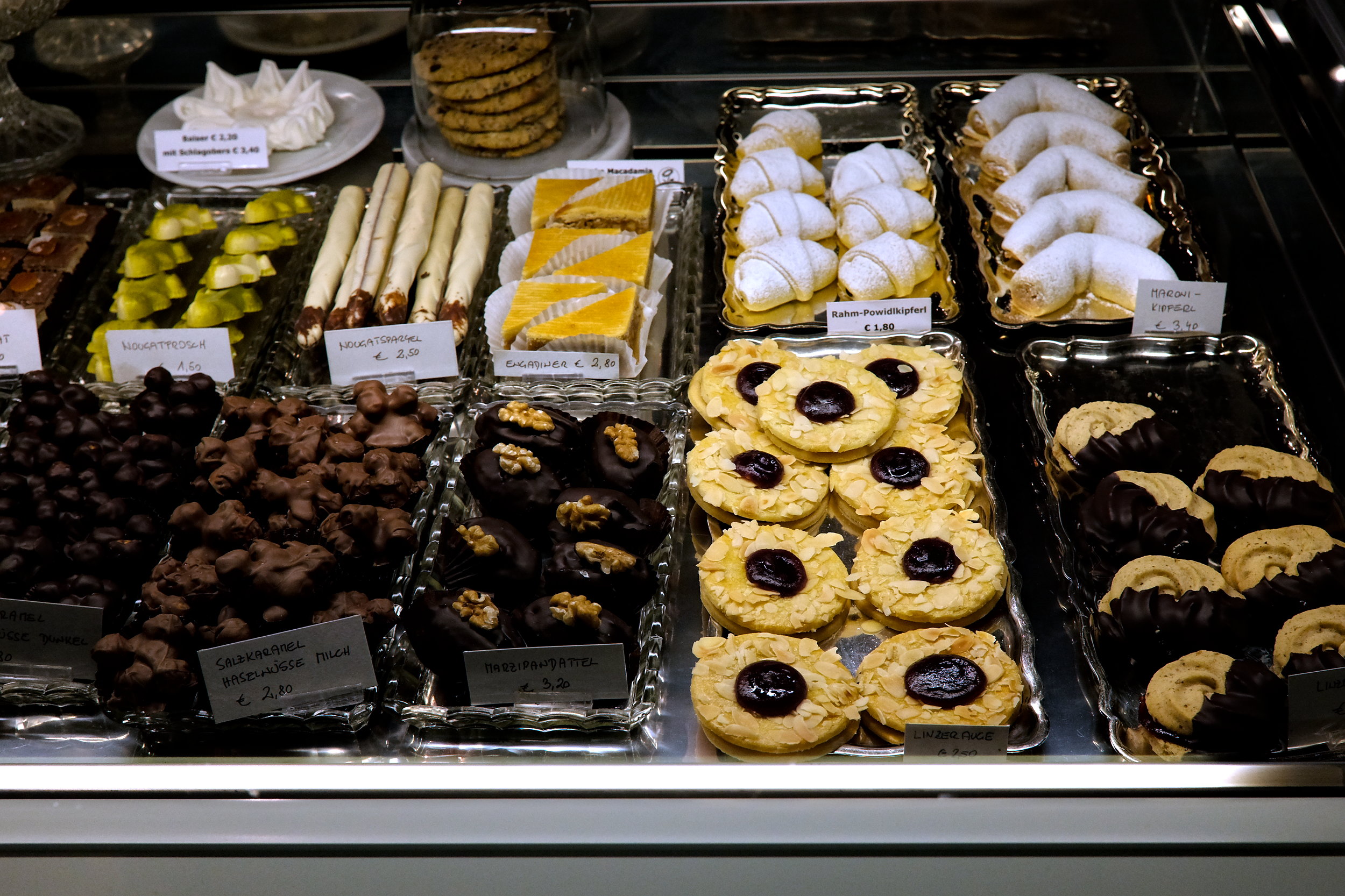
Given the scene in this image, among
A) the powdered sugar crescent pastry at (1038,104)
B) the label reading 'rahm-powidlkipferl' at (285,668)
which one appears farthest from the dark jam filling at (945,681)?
the powdered sugar crescent pastry at (1038,104)

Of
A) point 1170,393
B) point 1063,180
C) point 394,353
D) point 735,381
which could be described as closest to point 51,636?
point 394,353

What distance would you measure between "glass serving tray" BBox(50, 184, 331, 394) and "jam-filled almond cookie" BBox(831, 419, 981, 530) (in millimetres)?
1208

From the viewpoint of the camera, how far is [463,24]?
2.65 metres

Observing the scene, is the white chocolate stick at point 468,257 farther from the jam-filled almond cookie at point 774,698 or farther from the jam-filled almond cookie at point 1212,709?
the jam-filled almond cookie at point 1212,709

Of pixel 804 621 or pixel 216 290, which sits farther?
pixel 216 290

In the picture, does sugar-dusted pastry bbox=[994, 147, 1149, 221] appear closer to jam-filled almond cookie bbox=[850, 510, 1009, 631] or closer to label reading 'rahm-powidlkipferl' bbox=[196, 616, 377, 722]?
jam-filled almond cookie bbox=[850, 510, 1009, 631]

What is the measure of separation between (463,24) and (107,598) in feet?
5.21

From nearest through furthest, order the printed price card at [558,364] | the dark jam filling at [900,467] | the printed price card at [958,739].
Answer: the printed price card at [958,739]
the dark jam filling at [900,467]
the printed price card at [558,364]

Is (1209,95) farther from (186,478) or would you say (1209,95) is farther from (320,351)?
(186,478)

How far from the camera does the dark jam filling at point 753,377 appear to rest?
2.07 meters

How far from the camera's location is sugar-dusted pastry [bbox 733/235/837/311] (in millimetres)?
2338

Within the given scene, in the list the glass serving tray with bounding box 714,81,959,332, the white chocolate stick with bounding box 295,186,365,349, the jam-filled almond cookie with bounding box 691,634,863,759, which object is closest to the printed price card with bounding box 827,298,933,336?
the glass serving tray with bounding box 714,81,959,332

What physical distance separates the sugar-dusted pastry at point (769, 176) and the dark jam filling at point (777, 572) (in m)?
1.08

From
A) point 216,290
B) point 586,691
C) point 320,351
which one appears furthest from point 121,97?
point 586,691
